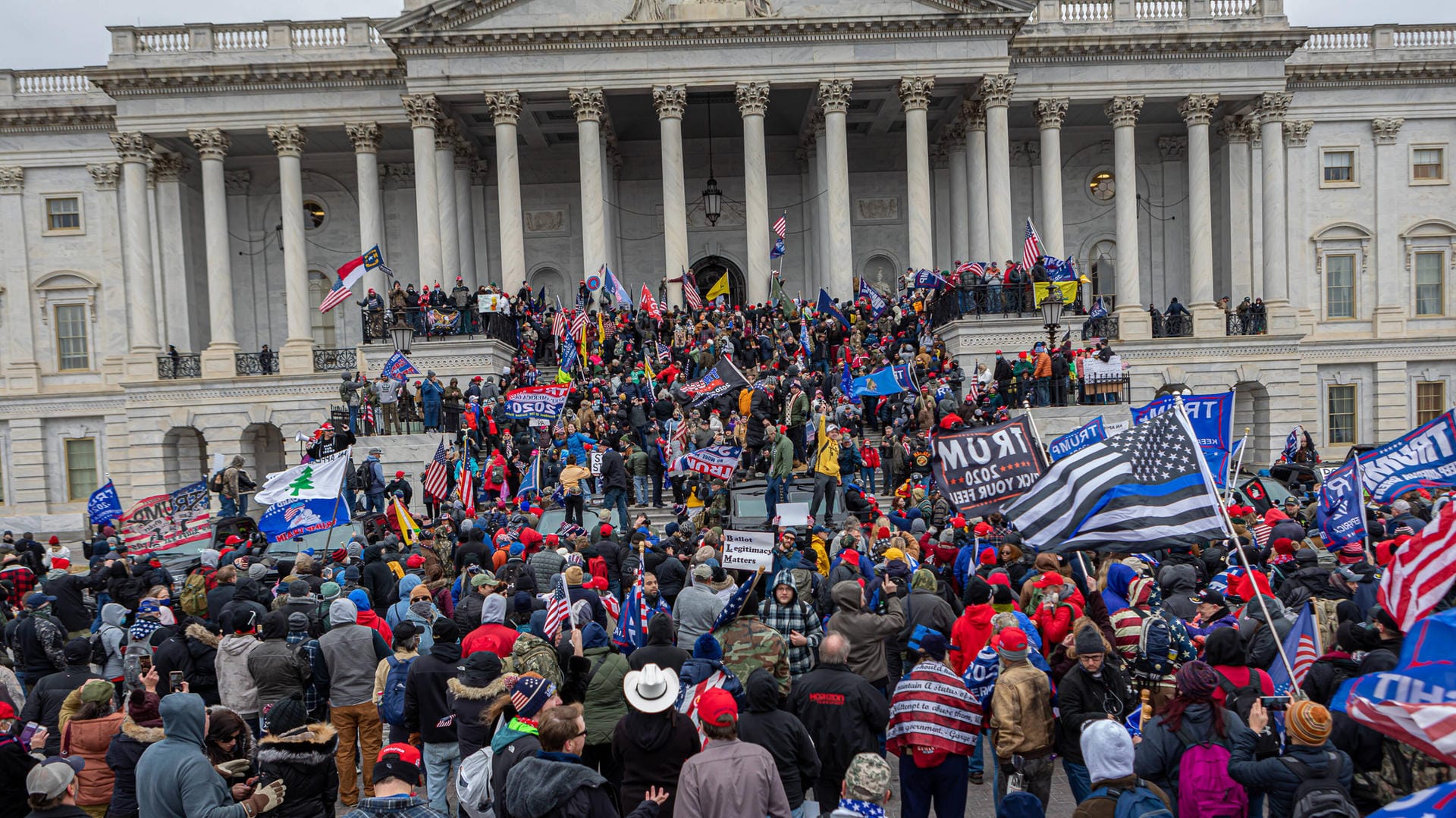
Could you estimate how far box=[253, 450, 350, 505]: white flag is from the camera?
15867 millimetres

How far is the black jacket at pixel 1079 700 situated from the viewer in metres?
7.04

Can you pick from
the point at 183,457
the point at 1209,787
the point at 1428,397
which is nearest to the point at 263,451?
the point at 183,457

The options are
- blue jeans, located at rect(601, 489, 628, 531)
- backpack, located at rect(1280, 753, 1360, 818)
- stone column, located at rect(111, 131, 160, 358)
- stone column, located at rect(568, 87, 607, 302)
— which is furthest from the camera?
stone column, located at rect(111, 131, 160, 358)

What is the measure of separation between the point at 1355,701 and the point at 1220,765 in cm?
120

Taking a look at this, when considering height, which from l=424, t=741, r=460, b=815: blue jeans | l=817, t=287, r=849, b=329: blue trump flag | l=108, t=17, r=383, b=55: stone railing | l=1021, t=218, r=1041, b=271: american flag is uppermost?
l=108, t=17, r=383, b=55: stone railing

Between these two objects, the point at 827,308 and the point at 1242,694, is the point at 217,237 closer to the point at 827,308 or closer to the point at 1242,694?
the point at 827,308

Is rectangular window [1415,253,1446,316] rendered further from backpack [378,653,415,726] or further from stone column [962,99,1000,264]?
backpack [378,653,415,726]

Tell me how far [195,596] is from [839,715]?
8.01 meters

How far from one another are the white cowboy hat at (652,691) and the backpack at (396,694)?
2857mm

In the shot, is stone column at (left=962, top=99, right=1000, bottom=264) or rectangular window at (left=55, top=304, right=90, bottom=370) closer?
stone column at (left=962, top=99, right=1000, bottom=264)

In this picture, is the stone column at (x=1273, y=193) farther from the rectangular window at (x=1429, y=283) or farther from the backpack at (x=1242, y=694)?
the backpack at (x=1242, y=694)

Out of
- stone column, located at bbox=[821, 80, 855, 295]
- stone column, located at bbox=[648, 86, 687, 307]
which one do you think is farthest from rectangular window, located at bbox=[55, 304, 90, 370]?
stone column, located at bbox=[821, 80, 855, 295]

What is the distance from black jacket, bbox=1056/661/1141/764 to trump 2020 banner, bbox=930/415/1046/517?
4.35 m

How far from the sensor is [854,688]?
690 cm
